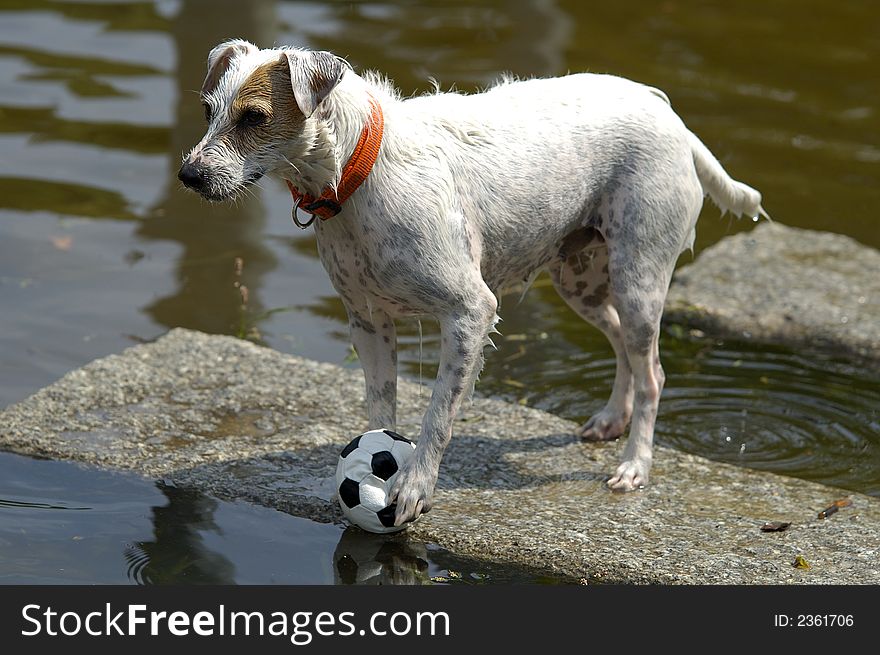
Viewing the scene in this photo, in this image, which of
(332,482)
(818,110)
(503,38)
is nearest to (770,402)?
(332,482)

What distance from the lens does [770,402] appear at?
702 cm

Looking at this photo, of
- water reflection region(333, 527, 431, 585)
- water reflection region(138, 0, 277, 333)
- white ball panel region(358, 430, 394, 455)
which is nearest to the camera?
water reflection region(333, 527, 431, 585)

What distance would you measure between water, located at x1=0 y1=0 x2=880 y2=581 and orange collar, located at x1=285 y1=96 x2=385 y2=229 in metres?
1.36

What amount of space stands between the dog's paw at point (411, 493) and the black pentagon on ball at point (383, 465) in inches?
1.6

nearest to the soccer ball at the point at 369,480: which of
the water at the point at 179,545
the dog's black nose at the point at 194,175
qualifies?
the water at the point at 179,545

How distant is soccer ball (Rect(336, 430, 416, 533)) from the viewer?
5227 millimetres

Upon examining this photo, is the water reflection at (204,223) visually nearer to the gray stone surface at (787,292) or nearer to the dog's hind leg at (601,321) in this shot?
Result: the dog's hind leg at (601,321)

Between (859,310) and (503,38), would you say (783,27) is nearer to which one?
(503,38)

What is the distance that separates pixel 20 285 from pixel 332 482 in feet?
10.8

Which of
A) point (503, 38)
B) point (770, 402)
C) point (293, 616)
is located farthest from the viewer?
point (503, 38)

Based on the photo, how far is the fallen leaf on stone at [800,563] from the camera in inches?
200

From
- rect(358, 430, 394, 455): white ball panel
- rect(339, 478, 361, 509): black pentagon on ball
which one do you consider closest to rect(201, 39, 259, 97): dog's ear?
rect(358, 430, 394, 455): white ball panel

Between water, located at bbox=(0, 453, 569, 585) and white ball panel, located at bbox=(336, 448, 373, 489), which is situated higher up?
white ball panel, located at bbox=(336, 448, 373, 489)

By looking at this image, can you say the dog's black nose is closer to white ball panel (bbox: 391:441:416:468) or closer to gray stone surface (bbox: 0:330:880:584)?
white ball panel (bbox: 391:441:416:468)
